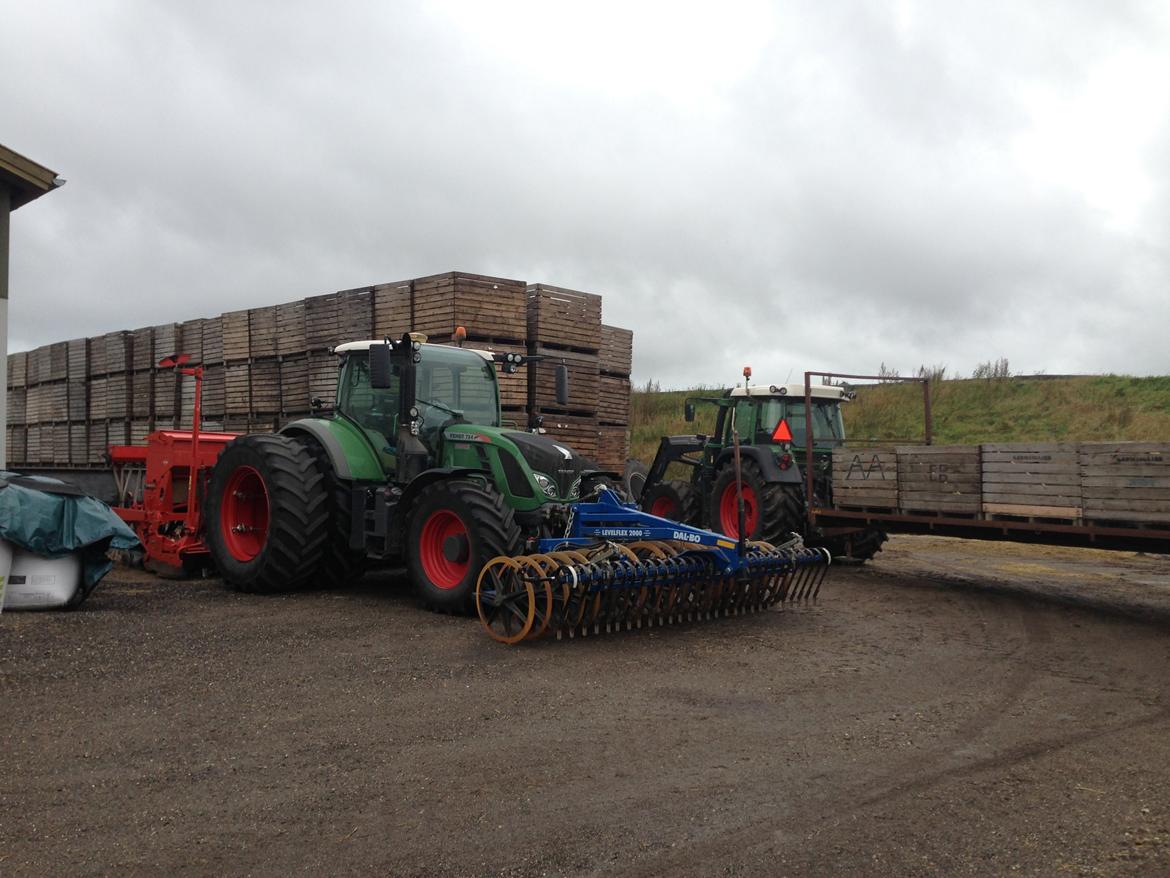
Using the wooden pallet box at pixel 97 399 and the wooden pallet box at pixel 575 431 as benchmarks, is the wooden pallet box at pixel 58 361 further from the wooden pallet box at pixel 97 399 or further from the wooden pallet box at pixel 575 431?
the wooden pallet box at pixel 575 431

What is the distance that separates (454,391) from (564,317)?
3491 mm

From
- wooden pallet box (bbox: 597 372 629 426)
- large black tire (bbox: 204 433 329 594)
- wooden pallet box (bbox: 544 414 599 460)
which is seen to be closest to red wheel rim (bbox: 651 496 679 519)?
wooden pallet box (bbox: 597 372 629 426)

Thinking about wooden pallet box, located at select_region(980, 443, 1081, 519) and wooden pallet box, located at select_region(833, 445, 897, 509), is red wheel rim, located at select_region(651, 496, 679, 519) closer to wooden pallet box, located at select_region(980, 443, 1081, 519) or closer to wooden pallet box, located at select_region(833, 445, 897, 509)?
wooden pallet box, located at select_region(833, 445, 897, 509)

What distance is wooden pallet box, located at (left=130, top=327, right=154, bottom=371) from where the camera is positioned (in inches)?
571

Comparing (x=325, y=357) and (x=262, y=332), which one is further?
(x=262, y=332)

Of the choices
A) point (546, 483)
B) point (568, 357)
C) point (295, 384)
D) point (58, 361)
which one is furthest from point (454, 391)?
point (58, 361)

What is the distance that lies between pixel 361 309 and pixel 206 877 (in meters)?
9.22

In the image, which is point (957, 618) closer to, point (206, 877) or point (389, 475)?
point (389, 475)

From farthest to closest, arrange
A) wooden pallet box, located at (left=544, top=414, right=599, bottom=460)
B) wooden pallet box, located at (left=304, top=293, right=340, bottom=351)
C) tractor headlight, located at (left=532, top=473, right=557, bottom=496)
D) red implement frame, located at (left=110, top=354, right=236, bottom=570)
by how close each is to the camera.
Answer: wooden pallet box, located at (left=304, top=293, right=340, bottom=351) → wooden pallet box, located at (left=544, top=414, right=599, bottom=460) → red implement frame, located at (left=110, top=354, right=236, bottom=570) → tractor headlight, located at (left=532, top=473, right=557, bottom=496)

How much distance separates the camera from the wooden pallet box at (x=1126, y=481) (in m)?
6.94

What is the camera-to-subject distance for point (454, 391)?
834 centimetres

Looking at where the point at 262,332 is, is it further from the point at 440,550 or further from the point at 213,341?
the point at 440,550

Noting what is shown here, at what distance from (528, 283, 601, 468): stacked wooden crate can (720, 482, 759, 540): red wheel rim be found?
5.40 ft

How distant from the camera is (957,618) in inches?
312
